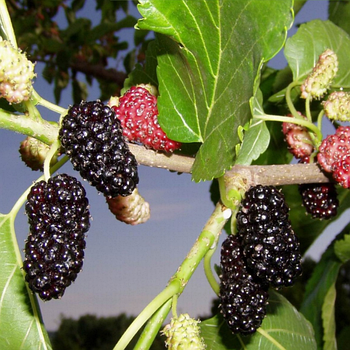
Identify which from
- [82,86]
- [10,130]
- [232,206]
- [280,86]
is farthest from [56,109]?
[82,86]

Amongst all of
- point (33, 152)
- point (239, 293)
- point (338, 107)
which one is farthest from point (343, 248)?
point (33, 152)

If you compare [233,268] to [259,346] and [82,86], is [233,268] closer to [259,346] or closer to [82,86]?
[259,346]

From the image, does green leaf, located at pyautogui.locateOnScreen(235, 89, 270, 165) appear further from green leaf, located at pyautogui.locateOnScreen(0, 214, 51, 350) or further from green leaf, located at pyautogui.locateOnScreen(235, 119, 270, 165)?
green leaf, located at pyautogui.locateOnScreen(0, 214, 51, 350)

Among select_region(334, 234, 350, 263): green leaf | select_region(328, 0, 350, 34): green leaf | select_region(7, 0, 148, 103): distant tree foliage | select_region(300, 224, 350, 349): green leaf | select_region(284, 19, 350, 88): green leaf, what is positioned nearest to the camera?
select_region(284, 19, 350, 88): green leaf

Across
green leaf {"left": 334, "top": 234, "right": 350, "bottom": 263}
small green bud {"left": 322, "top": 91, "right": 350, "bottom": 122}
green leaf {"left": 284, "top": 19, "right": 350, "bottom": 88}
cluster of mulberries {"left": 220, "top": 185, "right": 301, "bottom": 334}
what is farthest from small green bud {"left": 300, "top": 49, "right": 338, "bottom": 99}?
green leaf {"left": 334, "top": 234, "right": 350, "bottom": 263}

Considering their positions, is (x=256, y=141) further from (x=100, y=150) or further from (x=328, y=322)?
(x=328, y=322)

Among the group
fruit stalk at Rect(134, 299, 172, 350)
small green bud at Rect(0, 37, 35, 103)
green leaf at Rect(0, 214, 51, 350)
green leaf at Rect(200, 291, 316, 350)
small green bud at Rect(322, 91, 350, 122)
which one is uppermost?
small green bud at Rect(0, 37, 35, 103)
